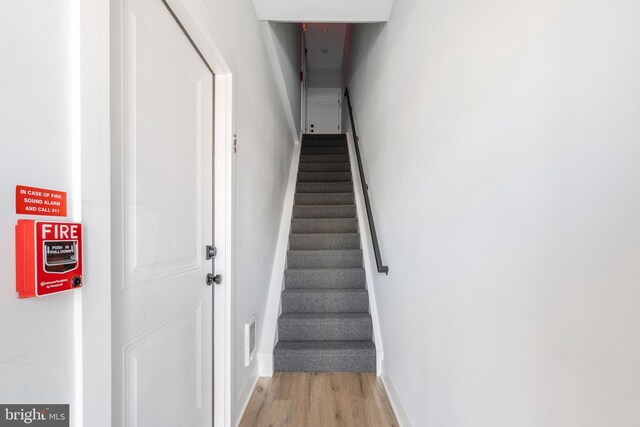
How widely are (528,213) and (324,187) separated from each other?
329 centimetres

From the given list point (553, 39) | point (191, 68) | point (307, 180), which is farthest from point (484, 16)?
point (307, 180)

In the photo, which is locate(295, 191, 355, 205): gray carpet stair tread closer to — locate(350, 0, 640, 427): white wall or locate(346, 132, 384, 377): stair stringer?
locate(346, 132, 384, 377): stair stringer

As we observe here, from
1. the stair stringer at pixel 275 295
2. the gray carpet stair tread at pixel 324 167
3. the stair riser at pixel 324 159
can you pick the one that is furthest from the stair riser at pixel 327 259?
the stair riser at pixel 324 159

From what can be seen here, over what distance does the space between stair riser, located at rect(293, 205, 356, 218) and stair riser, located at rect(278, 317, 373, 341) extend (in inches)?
54.7

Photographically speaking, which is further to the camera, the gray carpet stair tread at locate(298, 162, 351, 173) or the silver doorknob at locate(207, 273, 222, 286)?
the gray carpet stair tread at locate(298, 162, 351, 173)

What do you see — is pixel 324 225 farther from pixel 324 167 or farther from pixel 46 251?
pixel 46 251

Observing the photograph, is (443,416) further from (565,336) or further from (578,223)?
(578,223)

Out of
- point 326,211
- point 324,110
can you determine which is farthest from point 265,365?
point 324,110

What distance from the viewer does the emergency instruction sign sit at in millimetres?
512

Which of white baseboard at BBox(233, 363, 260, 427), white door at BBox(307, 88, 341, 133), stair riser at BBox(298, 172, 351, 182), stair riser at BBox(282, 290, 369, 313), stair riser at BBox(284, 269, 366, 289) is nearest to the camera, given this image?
white baseboard at BBox(233, 363, 260, 427)

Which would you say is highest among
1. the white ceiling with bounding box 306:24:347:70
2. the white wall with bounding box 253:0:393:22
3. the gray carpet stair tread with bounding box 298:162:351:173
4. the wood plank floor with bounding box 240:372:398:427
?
the white ceiling with bounding box 306:24:347:70

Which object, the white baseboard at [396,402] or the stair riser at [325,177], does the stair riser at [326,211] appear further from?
the white baseboard at [396,402]

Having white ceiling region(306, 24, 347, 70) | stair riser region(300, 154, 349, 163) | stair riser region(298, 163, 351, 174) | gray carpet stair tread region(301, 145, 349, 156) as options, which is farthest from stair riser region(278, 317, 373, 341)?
white ceiling region(306, 24, 347, 70)

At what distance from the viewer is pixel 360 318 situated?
2430 millimetres
